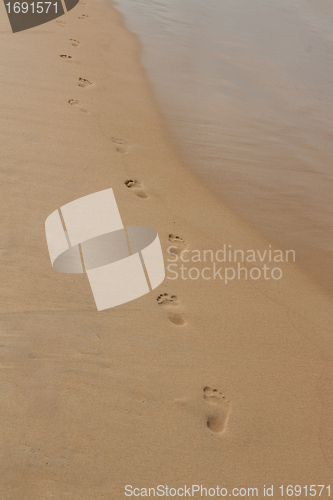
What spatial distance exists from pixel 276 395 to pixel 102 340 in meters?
0.85

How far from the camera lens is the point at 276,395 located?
1.79 metres

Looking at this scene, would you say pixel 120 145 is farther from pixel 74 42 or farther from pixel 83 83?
pixel 74 42

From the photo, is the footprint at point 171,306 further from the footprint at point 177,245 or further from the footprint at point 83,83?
the footprint at point 83,83

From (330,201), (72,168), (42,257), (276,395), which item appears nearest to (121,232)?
(42,257)

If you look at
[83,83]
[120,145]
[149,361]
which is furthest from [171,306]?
[83,83]

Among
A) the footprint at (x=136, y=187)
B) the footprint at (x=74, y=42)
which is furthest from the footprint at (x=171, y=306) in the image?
the footprint at (x=74, y=42)

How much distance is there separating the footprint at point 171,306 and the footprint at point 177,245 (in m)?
0.35

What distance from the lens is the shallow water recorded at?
9.57 ft

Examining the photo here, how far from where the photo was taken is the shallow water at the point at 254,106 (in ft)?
9.57

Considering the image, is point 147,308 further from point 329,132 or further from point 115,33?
point 115,33

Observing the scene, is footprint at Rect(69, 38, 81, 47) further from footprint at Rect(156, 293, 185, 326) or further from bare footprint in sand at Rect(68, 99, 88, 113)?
footprint at Rect(156, 293, 185, 326)

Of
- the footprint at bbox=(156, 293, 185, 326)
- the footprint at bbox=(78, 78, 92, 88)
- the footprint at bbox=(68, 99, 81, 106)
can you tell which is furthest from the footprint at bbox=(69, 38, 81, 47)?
the footprint at bbox=(156, 293, 185, 326)

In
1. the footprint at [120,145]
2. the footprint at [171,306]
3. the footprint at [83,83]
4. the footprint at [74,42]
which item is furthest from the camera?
the footprint at [74,42]

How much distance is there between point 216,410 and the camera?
5.53 ft
